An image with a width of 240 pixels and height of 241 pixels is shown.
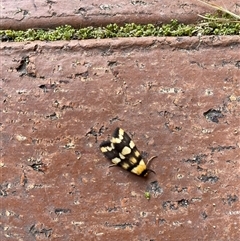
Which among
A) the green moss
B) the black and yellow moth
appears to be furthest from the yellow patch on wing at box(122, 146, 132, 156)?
the green moss

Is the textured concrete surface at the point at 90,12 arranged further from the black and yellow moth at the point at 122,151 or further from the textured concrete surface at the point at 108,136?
the black and yellow moth at the point at 122,151

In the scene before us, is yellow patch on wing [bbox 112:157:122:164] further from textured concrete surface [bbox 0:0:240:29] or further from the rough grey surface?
textured concrete surface [bbox 0:0:240:29]

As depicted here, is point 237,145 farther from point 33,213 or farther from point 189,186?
point 33,213

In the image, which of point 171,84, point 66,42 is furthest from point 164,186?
point 66,42

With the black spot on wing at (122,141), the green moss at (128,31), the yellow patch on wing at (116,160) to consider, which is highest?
the green moss at (128,31)

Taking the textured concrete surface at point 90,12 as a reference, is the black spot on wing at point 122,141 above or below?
below

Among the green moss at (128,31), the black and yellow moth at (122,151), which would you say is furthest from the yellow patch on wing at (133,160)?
the green moss at (128,31)

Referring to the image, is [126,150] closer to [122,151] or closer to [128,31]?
[122,151]
